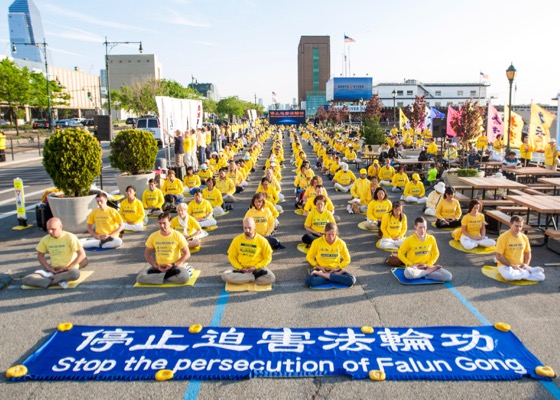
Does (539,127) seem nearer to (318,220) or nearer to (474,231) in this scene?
(474,231)

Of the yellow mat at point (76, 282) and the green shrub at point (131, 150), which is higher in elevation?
the green shrub at point (131, 150)

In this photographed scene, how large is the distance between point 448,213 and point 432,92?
Answer: 360 feet

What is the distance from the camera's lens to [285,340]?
6.14m

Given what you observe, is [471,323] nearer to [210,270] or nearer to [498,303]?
[498,303]

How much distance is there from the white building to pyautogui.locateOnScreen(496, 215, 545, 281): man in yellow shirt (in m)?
102

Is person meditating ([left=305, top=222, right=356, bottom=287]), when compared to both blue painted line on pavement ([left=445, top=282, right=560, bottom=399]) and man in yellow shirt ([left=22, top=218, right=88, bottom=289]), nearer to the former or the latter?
blue painted line on pavement ([left=445, top=282, right=560, bottom=399])

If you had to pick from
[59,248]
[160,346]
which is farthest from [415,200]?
[160,346]

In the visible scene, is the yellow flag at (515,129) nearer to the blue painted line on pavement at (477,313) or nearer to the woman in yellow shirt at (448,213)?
the woman in yellow shirt at (448,213)

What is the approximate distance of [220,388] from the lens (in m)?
5.11

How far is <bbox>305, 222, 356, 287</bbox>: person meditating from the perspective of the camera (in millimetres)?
8031

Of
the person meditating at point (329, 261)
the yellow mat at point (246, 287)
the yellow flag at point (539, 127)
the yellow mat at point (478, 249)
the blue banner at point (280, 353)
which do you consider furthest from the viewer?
the yellow flag at point (539, 127)

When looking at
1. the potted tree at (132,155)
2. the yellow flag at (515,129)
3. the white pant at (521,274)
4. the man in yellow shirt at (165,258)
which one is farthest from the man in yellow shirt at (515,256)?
the yellow flag at (515,129)

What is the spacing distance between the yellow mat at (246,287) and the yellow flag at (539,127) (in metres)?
15.2

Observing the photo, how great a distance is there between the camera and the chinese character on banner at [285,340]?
5.92 m
